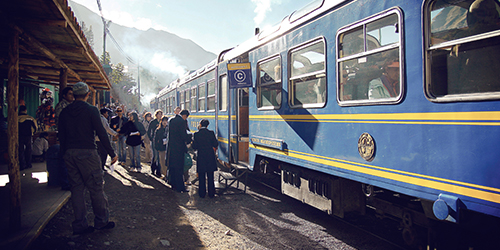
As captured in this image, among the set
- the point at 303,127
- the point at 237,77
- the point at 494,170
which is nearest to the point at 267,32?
the point at 237,77

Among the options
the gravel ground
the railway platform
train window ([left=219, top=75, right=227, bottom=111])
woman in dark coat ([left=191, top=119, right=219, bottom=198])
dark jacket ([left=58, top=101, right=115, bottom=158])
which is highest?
train window ([left=219, top=75, right=227, bottom=111])

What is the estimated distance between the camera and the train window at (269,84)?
5695mm

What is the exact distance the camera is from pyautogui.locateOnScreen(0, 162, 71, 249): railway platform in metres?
3.73

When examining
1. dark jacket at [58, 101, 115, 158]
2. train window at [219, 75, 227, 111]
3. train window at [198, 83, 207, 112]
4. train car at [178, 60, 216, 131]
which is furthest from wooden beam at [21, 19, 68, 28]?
train window at [198, 83, 207, 112]

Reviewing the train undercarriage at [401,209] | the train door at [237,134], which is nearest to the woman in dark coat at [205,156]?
the train door at [237,134]

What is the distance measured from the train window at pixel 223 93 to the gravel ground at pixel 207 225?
2.39 meters

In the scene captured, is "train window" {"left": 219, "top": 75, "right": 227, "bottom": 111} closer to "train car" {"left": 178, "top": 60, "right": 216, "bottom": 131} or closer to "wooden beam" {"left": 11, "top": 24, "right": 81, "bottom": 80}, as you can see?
"train car" {"left": 178, "top": 60, "right": 216, "bottom": 131}

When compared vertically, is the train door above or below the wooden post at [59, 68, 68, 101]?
below

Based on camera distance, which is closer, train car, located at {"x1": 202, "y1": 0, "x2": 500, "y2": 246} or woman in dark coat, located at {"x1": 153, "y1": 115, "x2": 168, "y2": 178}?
train car, located at {"x1": 202, "y1": 0, "x2": 500, "y2": 246}

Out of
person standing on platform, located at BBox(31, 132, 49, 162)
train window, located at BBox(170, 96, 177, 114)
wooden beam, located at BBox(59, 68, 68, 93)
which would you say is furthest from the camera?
train window, located at BBox(170, 96, 177, 114)

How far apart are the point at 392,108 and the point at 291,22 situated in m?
2.53

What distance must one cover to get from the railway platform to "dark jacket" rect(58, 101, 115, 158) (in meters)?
1.03

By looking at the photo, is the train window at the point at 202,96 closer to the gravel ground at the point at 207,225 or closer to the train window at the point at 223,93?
the train window at the point at 223,93

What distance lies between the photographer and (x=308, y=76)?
15.9ft
